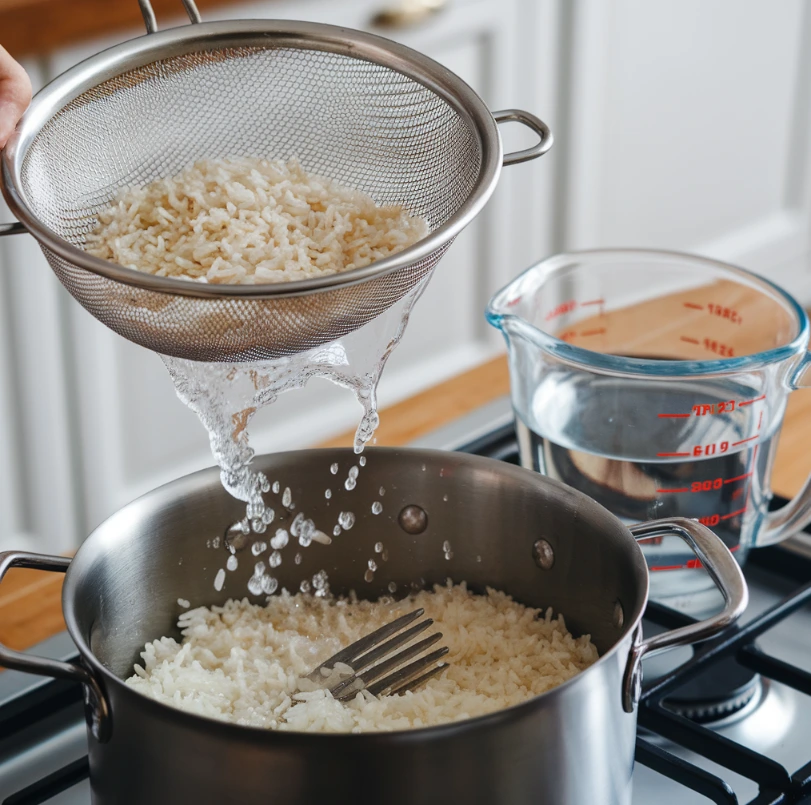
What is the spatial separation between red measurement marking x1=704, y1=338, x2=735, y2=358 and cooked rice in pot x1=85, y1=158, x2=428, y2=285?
13.1 inches

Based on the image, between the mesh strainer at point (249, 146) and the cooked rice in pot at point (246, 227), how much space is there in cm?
3

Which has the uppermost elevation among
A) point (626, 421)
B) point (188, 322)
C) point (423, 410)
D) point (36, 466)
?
point (188, 322)

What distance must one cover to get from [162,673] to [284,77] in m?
0.43

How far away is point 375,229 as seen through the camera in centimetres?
77

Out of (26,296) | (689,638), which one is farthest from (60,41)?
(689,638)

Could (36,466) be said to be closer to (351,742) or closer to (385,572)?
(385,572)

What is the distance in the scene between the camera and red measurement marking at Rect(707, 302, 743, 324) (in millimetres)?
952

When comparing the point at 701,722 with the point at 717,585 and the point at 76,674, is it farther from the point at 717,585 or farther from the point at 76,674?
the point at 76,674

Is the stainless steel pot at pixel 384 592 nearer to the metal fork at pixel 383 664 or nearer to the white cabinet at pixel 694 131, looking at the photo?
the metal fork at pixel 383 664

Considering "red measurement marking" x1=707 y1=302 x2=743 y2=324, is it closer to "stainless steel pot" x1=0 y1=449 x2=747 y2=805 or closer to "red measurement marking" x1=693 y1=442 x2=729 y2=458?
"red measurement marking" x1=693 y1=442 x2=729 y2=458

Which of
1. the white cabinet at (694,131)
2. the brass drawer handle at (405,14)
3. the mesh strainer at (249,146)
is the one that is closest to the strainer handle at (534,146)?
the mesh strainer at (249,146)

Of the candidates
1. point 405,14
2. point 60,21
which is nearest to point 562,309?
point 60,21

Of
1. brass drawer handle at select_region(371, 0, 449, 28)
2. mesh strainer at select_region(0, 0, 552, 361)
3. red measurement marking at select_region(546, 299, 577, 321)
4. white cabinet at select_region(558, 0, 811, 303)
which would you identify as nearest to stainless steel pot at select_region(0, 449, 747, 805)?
mesh strainer at select_region(0, 0, 552, 361)

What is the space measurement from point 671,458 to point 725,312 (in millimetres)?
198
